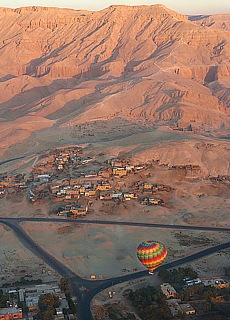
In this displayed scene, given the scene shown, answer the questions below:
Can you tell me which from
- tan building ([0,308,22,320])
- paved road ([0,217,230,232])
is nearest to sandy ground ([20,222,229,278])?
paved road ([0,217,230,232])

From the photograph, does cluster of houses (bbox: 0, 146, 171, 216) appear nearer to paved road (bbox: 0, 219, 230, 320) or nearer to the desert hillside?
paved road (bbox: 0, 219, 230, 320)

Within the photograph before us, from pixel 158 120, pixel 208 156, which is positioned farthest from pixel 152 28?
pixel 208 156

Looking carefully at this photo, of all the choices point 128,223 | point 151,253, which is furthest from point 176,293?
point 128,223

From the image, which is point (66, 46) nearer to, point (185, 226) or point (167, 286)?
point (185, 226)

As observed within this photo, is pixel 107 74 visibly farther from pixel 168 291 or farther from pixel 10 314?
pixel 10 314

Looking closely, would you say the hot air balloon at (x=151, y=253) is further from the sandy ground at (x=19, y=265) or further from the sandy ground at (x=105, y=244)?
the sandy ground at (x=19, y=265)

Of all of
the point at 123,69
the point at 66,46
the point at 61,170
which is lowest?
the point at 61,170

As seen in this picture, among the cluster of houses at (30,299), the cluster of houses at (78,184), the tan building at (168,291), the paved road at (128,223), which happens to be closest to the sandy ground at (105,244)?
the paved road at (128,223)
